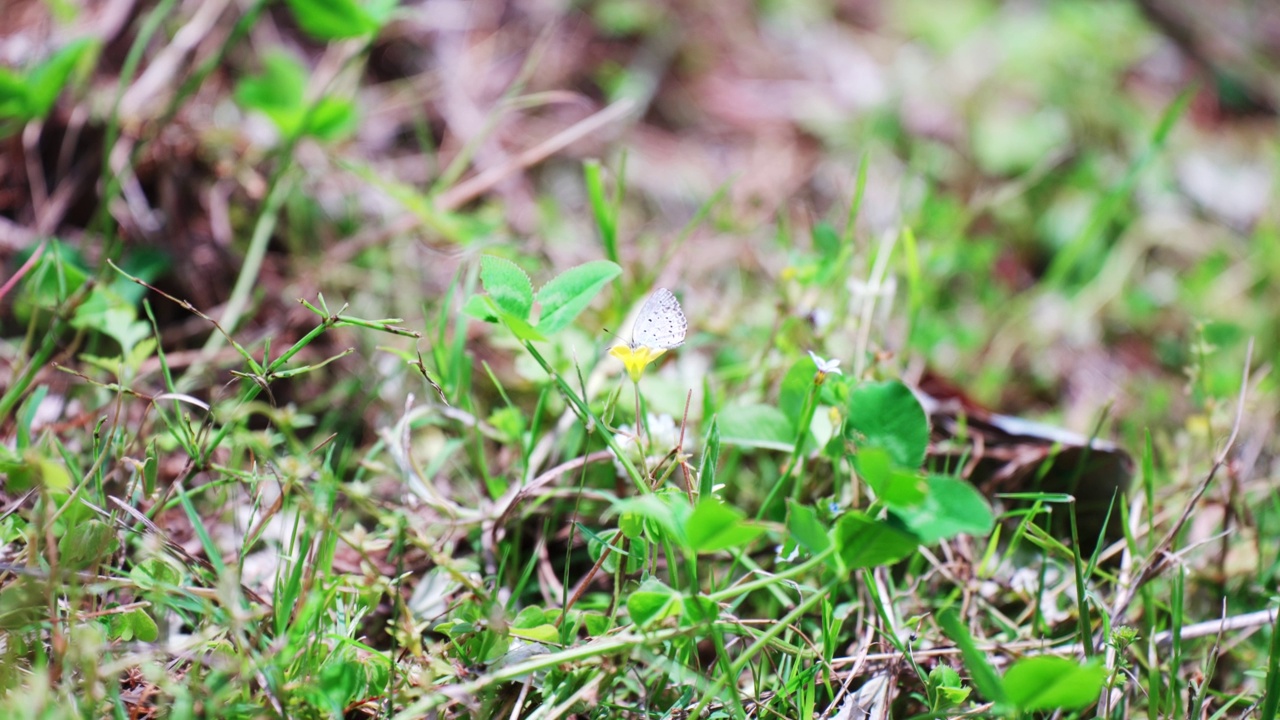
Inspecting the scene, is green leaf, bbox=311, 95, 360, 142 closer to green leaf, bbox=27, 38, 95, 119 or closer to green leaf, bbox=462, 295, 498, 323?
green leaf, bbox=27, 38, 95, 119

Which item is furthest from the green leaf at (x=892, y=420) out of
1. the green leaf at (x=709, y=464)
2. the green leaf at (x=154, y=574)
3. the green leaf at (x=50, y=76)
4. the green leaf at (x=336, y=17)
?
the green leaf at (x=50, y=76)

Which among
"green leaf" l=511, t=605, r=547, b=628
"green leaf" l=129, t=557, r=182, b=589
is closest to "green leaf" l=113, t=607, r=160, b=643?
"green leaf" l=129, t=557, r=182, b=589

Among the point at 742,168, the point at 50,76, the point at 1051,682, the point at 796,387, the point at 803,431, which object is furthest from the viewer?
the point at 742,168

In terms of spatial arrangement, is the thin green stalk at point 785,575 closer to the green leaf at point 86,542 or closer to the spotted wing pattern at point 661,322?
the spotted wing pattern at point 661,322

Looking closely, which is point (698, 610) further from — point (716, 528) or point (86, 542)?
point (86, 542)

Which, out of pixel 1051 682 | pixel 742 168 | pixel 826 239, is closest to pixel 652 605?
pixel 1051 682

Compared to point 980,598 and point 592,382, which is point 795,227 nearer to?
point 592,382

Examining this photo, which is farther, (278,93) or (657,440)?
(278,93)
